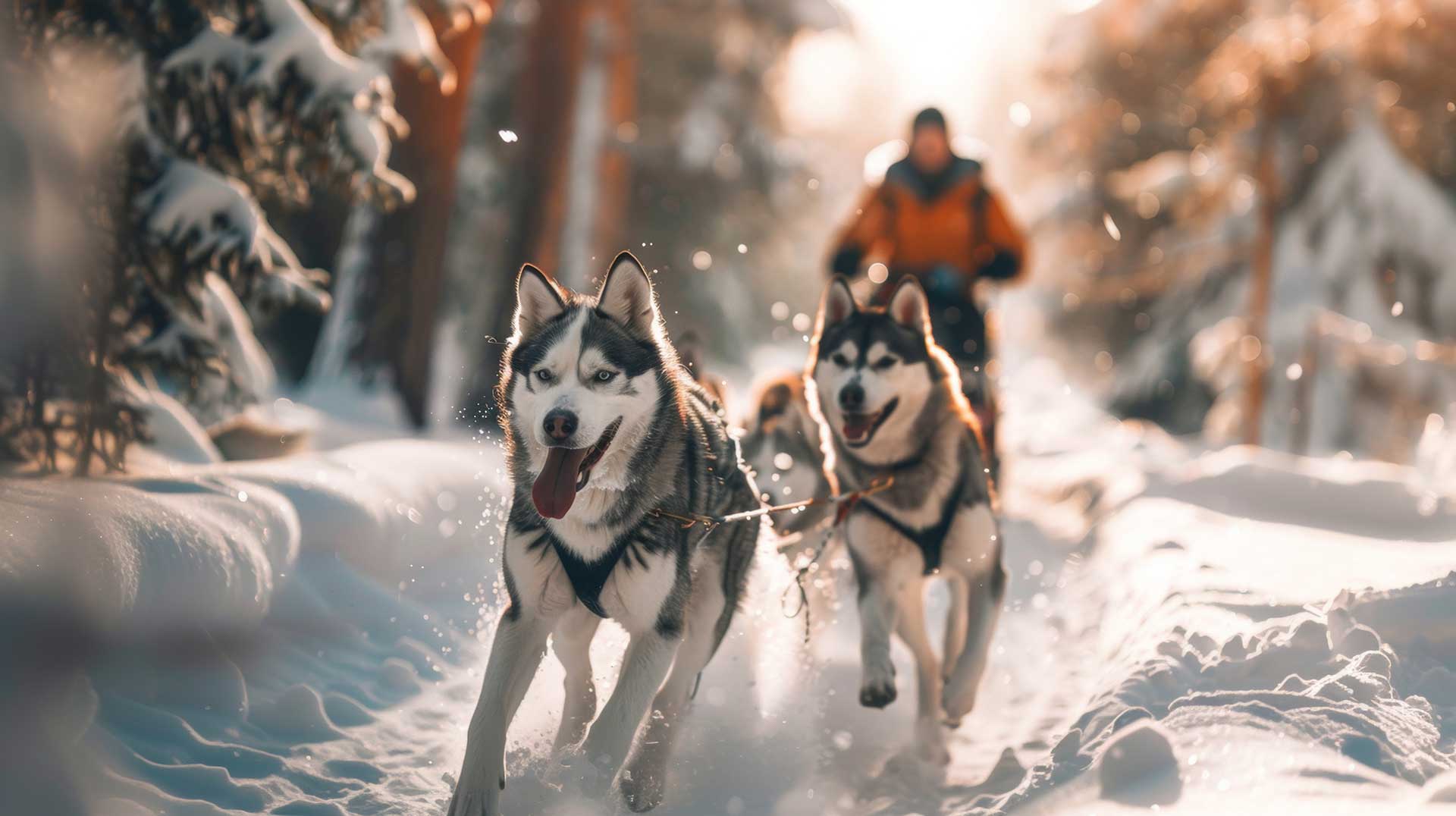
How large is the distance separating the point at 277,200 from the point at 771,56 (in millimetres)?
11128

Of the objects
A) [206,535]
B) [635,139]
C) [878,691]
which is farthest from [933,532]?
[635,139]

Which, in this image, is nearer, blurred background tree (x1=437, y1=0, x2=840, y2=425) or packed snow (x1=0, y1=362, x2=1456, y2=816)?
packed snow (x1=0, y1=362, x2=1456, y2=816)

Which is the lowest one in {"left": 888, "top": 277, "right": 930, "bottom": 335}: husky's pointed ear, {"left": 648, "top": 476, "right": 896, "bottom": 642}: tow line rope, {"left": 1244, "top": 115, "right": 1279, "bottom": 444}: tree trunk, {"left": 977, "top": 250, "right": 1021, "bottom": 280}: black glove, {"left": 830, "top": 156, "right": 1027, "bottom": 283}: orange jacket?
{"left": 648, "top": 476, "right": 896, "bottom": 642}: tow line rope

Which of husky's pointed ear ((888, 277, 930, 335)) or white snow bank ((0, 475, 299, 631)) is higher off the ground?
husky's pointed ear ((888, 277, 930, 335))

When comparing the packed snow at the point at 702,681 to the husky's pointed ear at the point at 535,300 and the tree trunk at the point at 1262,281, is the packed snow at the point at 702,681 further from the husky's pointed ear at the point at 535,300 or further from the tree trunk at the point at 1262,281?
the tree trunk at the point at 1262,281

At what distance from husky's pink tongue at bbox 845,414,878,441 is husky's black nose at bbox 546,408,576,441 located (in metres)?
1.62

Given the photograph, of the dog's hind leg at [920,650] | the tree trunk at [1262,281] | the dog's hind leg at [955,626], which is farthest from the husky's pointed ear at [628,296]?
the tree trunk at [1262,281]

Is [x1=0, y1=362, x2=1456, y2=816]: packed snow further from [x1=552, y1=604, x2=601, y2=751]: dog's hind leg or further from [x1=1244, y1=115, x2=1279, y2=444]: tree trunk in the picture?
[x1=1244, y1=115, x2=1279, y2=444]: tree trunk

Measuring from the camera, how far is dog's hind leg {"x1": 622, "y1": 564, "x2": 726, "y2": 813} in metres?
3.26

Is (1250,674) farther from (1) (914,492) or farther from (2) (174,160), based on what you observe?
(2) (174,160)

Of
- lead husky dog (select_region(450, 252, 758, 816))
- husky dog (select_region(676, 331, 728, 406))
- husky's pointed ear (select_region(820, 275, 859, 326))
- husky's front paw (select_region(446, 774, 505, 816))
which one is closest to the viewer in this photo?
husky's front paw (select_region(446, 774, 505, 816))

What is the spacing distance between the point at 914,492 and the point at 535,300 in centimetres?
177

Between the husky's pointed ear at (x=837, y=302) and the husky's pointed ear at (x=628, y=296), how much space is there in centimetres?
140

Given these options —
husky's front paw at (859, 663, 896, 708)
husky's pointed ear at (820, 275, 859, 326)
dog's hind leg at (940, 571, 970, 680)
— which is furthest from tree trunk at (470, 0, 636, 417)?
husky's front paw at (859, 663, 896, 708)
